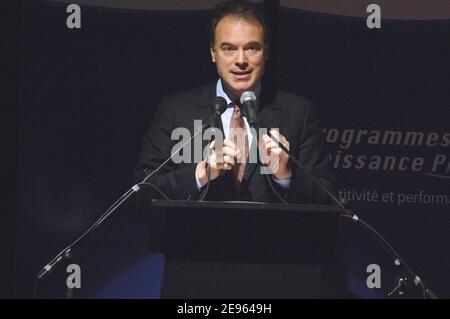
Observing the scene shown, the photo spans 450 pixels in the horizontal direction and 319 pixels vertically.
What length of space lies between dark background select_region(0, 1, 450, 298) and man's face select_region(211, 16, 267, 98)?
98mm

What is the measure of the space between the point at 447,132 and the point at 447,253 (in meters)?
0.77

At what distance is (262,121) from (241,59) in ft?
1.35

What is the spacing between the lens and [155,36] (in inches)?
252

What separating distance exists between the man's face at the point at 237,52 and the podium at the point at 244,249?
173 centimetres

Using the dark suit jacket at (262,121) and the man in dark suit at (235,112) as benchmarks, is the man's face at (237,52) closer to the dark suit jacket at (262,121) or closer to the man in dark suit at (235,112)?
the man in dark suit at (235,112)

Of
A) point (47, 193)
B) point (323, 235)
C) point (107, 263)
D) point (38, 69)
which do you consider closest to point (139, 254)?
point (107, 263)

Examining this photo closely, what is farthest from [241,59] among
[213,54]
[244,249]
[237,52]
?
[244,249]

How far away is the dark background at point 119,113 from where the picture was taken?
630 cm

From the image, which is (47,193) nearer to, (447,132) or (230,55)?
(230,55)

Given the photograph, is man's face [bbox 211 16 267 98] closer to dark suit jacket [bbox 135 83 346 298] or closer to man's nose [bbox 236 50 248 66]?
man's nose [bbox 236 50 248 66]

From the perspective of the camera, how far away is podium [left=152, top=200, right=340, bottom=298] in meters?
4.72

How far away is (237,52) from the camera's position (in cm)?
635

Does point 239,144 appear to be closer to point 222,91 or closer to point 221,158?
point 222,91

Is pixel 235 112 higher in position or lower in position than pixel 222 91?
lower
